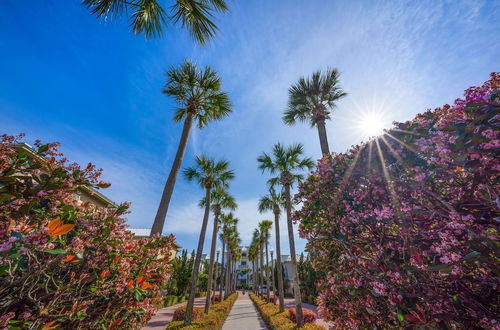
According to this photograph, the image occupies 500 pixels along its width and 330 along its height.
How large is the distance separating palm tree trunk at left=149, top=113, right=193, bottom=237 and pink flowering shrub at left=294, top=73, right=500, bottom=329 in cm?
433

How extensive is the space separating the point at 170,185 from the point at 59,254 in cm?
460

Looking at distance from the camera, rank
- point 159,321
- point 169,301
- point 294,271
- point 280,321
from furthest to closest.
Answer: point 169,301, point 159,321, point 280,321, point 294,271

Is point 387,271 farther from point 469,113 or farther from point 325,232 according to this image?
point 469,113

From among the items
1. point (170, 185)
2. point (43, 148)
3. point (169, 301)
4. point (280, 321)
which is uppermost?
point (170, 185)

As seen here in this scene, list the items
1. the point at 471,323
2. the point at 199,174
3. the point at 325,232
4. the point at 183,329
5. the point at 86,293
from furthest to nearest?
the point at 199,174 < the point at 183,329 < the point at 325,232 < the point at 86,293 < the point at 471,323

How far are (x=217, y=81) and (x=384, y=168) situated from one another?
809 centimetres

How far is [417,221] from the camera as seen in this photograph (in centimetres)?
243

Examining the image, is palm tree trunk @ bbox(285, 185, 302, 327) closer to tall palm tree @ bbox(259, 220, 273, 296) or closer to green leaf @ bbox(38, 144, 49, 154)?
green leaf @ bbox(38, 144, 49, 154)

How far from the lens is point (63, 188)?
2160mm

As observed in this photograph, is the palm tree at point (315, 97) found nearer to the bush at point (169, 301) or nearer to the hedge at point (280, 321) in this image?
the hedge at point (280, 321)

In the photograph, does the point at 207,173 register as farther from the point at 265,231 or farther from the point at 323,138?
the point at 265,231

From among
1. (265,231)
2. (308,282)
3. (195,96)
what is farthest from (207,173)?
(308,282)

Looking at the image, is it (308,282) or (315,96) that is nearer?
(315,96)

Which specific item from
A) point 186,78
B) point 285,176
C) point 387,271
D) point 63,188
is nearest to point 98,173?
point 63,188
